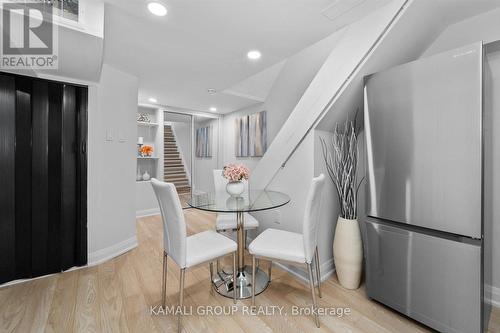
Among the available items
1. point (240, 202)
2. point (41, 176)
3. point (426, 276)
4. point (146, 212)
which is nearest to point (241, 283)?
point (240, 202)

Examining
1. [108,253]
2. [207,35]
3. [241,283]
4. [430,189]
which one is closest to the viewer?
[430,189]

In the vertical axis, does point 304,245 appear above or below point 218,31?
below

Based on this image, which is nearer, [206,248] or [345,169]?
[206,248]

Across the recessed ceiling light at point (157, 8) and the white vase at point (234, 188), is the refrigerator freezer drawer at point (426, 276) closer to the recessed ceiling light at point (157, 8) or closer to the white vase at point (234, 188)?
the white vase at point (234, 188)

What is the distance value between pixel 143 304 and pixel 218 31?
232 centimetres

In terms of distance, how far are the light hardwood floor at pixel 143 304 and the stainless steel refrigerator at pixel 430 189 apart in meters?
0.26

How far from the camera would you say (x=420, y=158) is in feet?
4.67

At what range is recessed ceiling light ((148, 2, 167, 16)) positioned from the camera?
1.45m

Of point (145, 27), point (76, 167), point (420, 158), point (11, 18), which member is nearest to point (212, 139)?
point (76, 167)

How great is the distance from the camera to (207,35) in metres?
1.85

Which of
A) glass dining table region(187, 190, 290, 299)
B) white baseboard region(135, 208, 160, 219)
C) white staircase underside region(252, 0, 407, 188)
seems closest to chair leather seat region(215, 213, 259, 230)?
glass dining table region(187, 190, 290, 299)

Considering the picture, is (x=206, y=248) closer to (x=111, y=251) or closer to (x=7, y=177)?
(x=111, y=251)

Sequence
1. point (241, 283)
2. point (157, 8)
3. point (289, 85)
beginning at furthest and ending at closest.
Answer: point (289, 85) < point (241, 283) < point (157, 8)

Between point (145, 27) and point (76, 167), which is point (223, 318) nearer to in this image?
point (76, 167)
